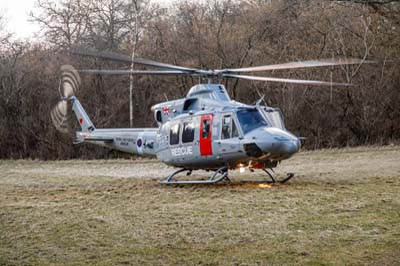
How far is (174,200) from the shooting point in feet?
30.6

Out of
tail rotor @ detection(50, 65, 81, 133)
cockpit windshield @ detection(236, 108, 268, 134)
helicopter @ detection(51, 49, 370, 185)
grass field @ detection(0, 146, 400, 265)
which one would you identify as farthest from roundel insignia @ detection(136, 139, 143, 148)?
cockpit windshield @ detection(236, 108, 268, 134)

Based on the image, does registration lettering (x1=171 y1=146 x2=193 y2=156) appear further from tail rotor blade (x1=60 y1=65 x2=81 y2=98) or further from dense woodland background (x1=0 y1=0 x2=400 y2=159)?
dense woodland background (x1=0 y1=0 x2=400 y2=159)

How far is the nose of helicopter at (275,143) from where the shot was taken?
1022cm

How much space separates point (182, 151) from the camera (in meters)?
11.6

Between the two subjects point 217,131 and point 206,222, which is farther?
point 217,131

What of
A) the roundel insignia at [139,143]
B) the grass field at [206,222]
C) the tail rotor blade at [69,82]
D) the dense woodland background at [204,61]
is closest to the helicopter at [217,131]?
the roundel insignia at [139,143]

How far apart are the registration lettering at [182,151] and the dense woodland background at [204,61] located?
33.9 feet

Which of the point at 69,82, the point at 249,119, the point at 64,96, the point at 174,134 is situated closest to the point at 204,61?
the point at 64,96

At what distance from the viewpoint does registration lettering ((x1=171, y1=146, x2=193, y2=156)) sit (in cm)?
1140

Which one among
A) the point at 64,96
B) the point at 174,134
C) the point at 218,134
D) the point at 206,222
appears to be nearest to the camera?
the point at 206,222

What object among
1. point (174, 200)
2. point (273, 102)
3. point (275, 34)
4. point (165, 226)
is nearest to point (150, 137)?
point (174, 200)

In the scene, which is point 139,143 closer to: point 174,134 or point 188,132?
point 174,134

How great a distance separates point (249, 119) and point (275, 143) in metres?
0.79

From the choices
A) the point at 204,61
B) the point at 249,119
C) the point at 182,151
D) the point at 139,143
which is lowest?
the point at 182,151
